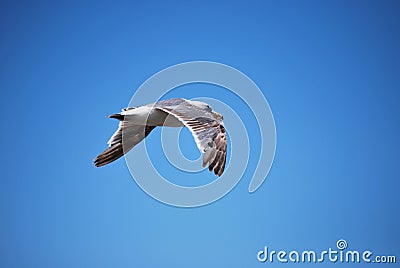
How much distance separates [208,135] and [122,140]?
8.58 feet

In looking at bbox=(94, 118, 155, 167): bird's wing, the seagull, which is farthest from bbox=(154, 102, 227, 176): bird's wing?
bbox=(94, 118, 155, 167): bird's wing

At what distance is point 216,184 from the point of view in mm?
5727

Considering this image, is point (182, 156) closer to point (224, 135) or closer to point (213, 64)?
point (224, 135)

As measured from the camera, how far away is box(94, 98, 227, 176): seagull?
4977 mm

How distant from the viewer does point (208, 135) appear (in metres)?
5.17

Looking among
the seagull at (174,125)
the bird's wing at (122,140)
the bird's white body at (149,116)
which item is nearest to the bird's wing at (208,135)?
the seagull at (174,125)

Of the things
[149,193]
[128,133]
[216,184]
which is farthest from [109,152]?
[216,184]

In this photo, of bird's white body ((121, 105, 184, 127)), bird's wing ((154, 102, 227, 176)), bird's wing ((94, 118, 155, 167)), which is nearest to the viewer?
bird's wing ((154, 102, 227, 176))

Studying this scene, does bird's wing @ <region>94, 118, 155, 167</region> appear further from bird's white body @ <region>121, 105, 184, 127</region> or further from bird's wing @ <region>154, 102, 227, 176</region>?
bird's wing @ <region>154, 102, 227, 176</region>

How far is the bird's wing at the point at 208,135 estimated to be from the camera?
4.89 metres

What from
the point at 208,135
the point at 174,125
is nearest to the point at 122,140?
the point at 174,125

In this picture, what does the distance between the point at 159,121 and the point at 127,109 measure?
52 centimetres

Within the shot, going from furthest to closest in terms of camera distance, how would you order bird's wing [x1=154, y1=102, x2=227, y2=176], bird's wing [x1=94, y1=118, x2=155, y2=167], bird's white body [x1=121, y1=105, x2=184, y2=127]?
bird's wing [x1=94, y1=118, x2=155, y2=167] < bird's white body [x1=121, y1=105, x2=184, y2=127] < bird's wing [x1=154, y1=102, x2=227, y2=176]

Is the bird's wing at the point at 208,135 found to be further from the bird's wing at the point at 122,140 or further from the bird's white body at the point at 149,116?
the bird's wing at the point at 122,140
